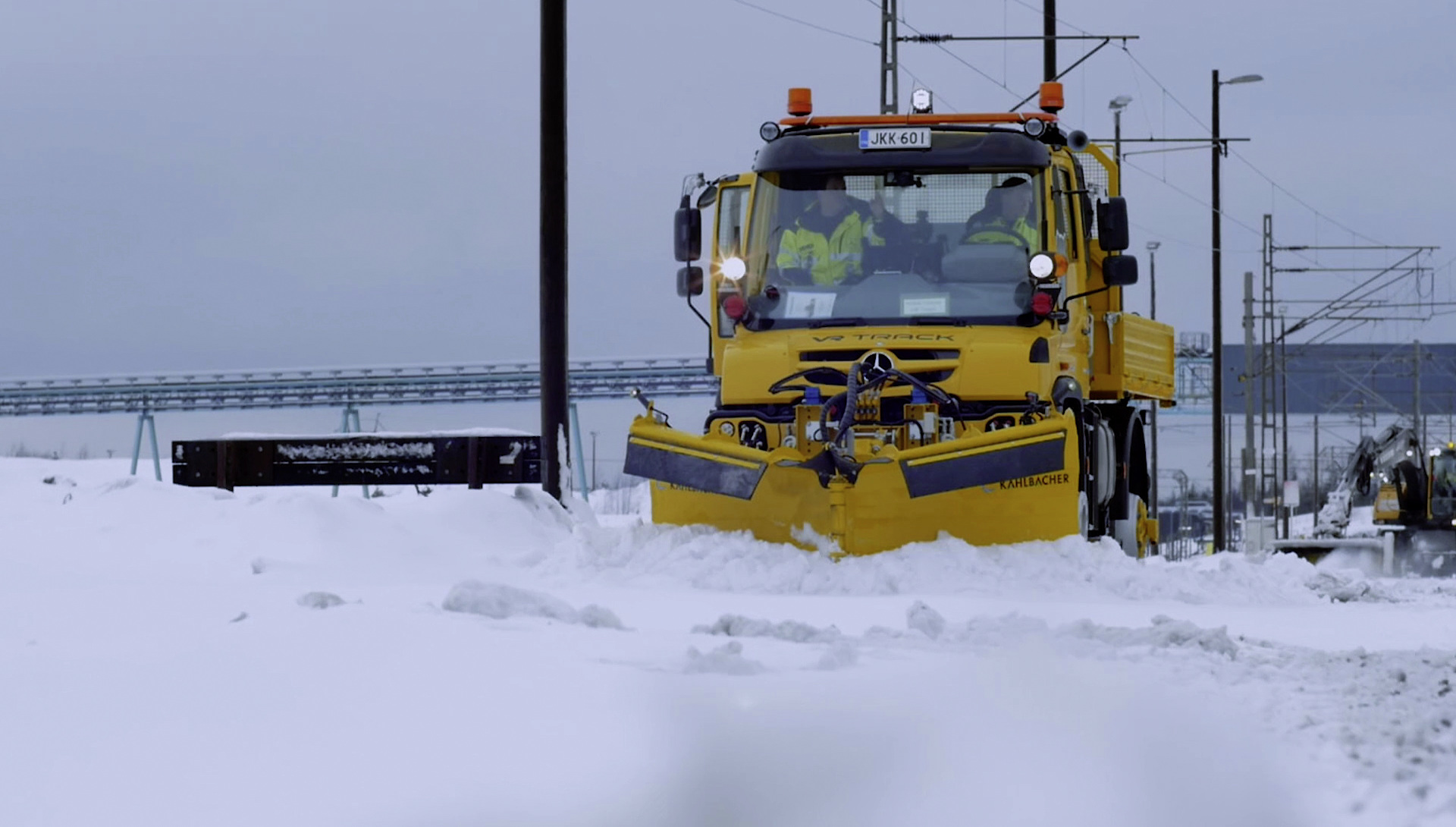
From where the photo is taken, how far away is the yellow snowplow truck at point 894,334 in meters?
12.1

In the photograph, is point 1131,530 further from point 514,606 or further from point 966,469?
point 514,606

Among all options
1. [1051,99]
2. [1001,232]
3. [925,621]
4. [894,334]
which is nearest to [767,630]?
[925,621]

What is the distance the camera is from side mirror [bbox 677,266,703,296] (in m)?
13.6

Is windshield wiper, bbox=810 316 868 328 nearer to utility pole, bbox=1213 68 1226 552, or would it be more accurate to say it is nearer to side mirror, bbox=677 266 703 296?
side mirror, bbox=677 266 703 296

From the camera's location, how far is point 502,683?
5.99 m

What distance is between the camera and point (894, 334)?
12656mm

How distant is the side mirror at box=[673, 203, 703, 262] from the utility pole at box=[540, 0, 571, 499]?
4844 millimetres

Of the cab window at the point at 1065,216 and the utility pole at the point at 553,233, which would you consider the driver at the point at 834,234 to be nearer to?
the cab window at the point at 1065,216

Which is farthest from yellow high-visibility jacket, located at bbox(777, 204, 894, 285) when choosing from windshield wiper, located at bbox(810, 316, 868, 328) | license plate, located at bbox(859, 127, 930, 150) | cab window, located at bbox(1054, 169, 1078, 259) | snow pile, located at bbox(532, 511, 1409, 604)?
snow pile, located at bbox(532, 511, 1409, 604)

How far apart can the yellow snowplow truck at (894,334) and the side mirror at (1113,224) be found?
0.06 ft

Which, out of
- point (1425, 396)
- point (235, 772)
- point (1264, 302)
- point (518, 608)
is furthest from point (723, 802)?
point (1425, 396)

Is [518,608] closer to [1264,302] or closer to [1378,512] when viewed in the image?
[1378,512]

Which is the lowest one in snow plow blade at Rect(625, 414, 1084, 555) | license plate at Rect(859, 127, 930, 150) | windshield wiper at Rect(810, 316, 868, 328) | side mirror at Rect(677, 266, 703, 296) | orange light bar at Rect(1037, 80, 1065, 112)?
snow plow blade at Rect(625, 414, 1084, 555)

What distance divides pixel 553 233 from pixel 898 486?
279 inches
